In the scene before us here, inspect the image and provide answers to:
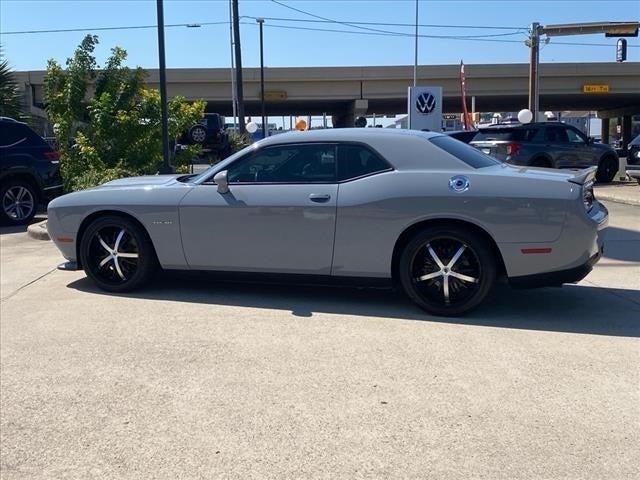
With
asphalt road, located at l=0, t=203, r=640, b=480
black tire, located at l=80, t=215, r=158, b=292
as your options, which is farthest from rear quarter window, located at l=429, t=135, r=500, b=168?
black tire, located at l=80, t=215, r=158, b=292

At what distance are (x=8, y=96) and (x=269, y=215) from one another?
46.0 ft

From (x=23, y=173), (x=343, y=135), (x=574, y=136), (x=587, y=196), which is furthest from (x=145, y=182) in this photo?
(x=574, y=136)

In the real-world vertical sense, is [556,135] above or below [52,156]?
above

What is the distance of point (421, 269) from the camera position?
5.46m

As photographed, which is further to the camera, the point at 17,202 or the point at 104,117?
the point at 17,202

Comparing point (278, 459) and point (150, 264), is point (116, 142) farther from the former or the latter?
point (278, 459)

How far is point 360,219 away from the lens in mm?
5500

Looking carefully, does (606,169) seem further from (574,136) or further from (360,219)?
(360,219)

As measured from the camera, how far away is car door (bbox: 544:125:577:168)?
16.8 meters

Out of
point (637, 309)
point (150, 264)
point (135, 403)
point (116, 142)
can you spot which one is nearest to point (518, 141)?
point (116, 142)

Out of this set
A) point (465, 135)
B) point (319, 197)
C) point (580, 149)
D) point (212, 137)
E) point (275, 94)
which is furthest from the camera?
point (275, 94)

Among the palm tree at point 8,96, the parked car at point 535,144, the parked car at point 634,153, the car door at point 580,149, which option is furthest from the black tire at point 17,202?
the parked car at point 634,153

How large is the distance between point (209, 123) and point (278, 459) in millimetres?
24581

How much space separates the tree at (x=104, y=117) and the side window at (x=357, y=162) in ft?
21.0
